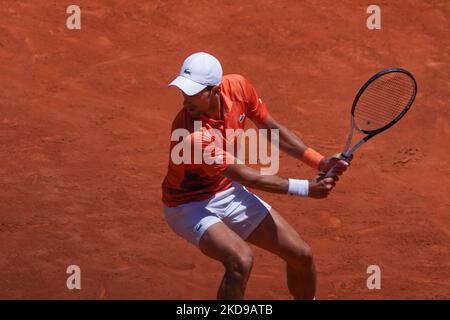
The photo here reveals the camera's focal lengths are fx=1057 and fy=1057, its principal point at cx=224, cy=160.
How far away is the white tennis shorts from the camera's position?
746 cm

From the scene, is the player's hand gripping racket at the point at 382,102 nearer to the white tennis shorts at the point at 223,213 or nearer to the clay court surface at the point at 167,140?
the white tennis shorts at the point at 223,213

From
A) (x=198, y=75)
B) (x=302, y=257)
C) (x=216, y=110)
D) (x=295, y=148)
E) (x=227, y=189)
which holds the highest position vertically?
(x=198, y=75)

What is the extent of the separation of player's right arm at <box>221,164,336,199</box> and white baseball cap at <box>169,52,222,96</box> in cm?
59

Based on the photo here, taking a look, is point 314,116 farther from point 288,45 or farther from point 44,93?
point 44,93

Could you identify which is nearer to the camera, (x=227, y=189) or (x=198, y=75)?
(x=198, y=75)

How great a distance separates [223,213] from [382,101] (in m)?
1.44

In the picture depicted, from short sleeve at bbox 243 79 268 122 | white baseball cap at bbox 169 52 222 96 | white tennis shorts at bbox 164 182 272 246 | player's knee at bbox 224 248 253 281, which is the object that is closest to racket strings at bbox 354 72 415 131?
short sleeve at bbox 243 79 268 122

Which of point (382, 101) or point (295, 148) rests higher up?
point (382, 101)

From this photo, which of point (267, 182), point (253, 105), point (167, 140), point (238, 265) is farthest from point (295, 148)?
point (167, 140)

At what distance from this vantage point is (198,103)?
7281 mm

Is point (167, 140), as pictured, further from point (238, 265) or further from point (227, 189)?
point (238, 265)

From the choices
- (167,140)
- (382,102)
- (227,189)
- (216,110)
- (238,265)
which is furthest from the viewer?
(167,140)

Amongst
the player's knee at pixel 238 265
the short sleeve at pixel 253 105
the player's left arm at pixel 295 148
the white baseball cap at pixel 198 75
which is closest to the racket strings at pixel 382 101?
the player's left arm at pixel 295 148

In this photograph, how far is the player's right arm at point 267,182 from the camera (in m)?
7.27
